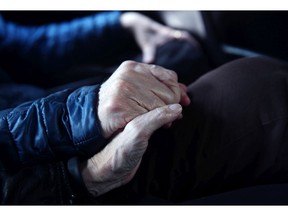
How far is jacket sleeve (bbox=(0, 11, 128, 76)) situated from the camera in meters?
0.80

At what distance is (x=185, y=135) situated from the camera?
1.83ft

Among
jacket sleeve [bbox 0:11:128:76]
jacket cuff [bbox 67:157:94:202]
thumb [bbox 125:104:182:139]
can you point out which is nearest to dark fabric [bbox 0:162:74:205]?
jacket cuff [bbox 67:157:94:202]

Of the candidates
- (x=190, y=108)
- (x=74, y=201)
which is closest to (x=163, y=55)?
(x=190, y=108)

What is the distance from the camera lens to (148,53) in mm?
790

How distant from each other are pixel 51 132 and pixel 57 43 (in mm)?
328

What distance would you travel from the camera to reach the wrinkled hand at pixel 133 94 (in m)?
0.53

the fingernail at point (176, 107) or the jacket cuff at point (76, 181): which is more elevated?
the fingernail at point (176, 107)

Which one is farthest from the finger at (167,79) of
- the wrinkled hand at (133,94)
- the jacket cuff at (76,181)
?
the jacket cuff at (76,181)

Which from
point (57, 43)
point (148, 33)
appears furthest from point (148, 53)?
point (57, 43)

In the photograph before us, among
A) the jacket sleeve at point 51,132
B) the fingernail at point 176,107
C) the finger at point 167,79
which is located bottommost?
the jacket sleeve at point 51,132

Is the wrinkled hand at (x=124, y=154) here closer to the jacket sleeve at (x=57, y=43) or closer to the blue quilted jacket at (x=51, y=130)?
the blue quilted jacket at (x=51, y=130)

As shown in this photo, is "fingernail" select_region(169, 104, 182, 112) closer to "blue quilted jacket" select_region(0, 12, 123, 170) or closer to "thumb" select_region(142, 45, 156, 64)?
"blue quilted jacket" select_region(0, 12, 123, 170)

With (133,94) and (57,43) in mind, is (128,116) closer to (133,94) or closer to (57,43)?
(133,94)
